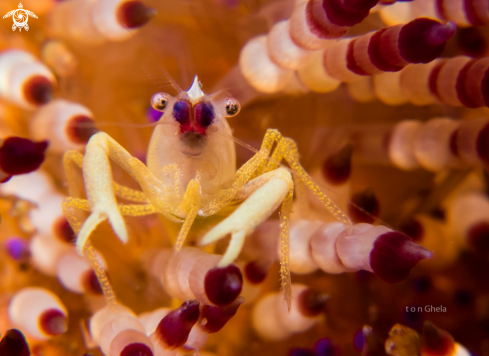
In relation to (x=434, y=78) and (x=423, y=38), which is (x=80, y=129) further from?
(x=434, y=78)

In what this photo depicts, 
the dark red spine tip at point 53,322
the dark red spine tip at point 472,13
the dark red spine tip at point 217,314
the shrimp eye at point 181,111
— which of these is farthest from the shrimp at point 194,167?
the dark red spine tip at point 472,13

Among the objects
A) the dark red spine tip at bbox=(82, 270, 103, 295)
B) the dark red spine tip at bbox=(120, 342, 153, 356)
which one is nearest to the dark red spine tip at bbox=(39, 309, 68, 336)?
the dark red spine tip at bbox=(82, 270, 103, 295)

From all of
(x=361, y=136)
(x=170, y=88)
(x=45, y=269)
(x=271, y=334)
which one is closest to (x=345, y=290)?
(x=271, y=334)

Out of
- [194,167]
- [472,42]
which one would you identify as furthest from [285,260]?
[472,42]

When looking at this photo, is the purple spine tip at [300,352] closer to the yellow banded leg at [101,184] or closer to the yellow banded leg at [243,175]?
the yellow banded leg at [243,175]

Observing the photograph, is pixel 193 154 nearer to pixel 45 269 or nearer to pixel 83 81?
pixel 83 81

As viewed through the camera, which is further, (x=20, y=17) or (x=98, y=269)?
(x=20, y=17)
